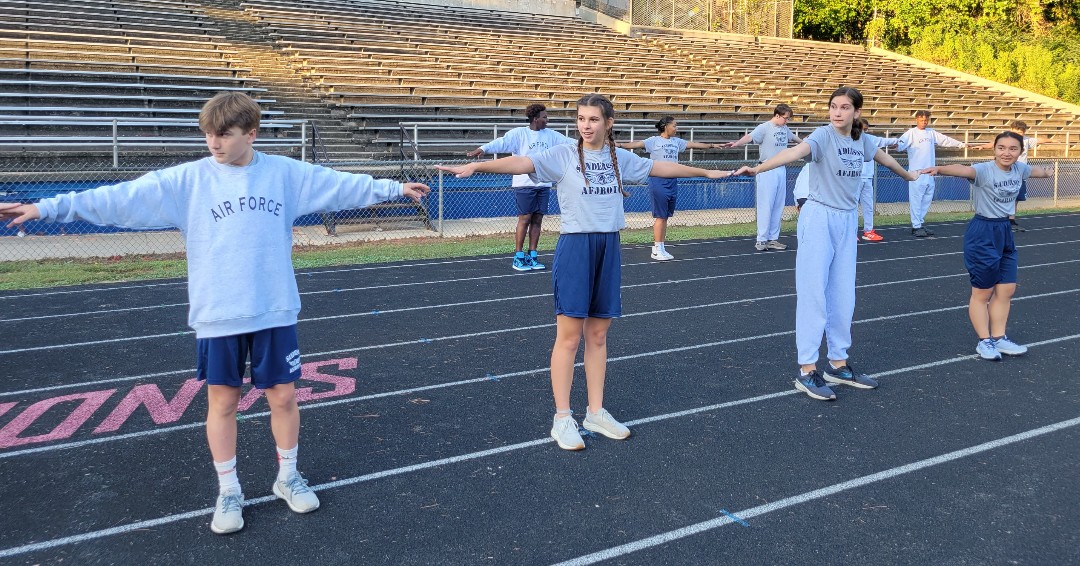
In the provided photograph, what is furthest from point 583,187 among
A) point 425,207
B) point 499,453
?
point 425,207

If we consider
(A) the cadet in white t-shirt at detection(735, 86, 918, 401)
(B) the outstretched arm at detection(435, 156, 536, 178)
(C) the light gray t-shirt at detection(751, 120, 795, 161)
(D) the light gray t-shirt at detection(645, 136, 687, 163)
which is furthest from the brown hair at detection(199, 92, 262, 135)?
(C) the light gray t-shirt at detection(751, 120, 795, 161)

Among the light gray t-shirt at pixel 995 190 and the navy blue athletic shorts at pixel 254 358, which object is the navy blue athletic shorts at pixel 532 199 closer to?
the light gray t-shirt at pixel 995 190

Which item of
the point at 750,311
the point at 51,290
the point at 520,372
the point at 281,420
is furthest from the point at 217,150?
the point at 51,290

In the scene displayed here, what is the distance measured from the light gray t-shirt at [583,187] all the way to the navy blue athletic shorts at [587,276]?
67mm

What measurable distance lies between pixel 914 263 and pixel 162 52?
15634mm

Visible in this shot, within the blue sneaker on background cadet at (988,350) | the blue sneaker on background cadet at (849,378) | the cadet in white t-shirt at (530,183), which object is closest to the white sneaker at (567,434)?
the blue sneaker on background cadet at (849,378)

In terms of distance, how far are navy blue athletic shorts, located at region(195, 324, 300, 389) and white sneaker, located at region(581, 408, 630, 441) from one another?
1.82 m

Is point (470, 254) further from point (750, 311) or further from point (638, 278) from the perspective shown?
point (750, 311)

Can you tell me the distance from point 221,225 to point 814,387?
3.77m

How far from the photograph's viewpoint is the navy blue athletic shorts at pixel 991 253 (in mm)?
6371

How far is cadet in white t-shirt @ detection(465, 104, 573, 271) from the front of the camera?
9875 mm

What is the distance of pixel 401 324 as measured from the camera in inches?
299

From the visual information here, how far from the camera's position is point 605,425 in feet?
15.6

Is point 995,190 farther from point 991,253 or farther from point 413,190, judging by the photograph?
point 413,190
